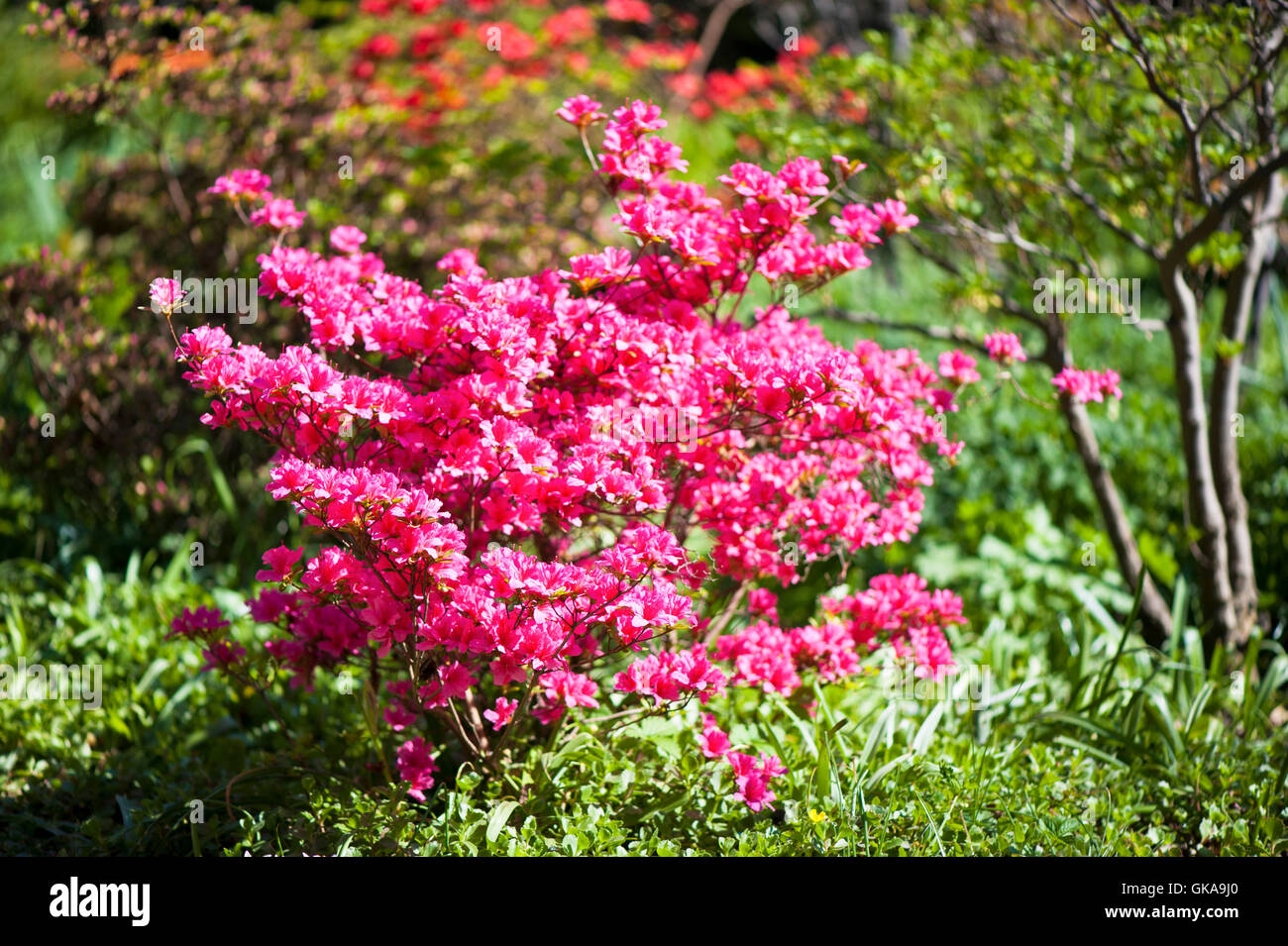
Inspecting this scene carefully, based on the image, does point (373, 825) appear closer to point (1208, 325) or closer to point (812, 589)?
point (812, 589)

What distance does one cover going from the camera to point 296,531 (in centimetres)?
414

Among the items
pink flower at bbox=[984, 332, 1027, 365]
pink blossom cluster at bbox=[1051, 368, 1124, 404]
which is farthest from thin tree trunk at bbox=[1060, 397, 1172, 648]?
pink flower at bbox=[984, 332, 1027, 365]

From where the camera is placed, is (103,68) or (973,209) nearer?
(973,209)

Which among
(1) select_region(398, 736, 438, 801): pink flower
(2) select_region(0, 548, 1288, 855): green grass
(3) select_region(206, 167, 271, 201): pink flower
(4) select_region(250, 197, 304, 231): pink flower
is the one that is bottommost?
(2) select_region(0, 548, 1288, 855): green grass

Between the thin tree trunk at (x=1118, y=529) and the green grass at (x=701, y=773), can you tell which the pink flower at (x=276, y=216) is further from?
the thin tree trunk at (x=1118, y=529)

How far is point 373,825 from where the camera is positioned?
2465 mm

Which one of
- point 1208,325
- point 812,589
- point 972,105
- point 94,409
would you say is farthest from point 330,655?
point 972,105

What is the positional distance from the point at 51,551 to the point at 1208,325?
15.0ft

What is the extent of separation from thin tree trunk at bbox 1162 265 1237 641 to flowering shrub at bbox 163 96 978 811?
1.05 m

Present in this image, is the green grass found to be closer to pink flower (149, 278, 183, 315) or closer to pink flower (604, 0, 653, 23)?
pink flower (149, 278, 183, 315)

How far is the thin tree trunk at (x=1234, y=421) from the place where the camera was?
3555mm

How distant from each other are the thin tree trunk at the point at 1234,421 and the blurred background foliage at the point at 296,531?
20cm

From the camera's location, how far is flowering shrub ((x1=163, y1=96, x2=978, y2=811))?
2145 millimetres
